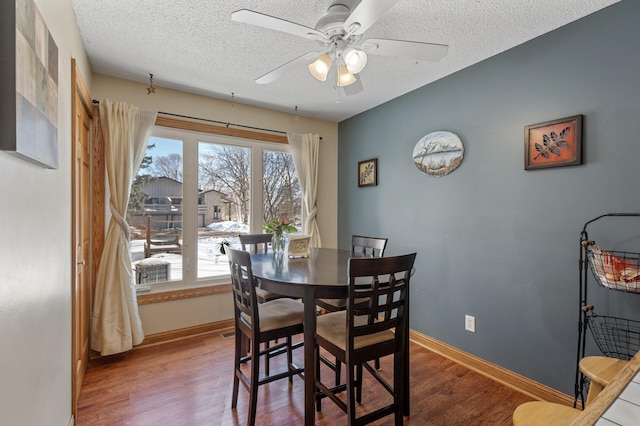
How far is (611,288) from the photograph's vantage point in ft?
5.31

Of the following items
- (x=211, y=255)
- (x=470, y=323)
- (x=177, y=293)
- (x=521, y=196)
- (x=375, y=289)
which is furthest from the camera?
(x=211, y=255)

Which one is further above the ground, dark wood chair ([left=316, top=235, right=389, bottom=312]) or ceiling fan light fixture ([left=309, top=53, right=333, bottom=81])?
ceiling fan light fixture ([left=309, top=53, right=333, bottom=81])

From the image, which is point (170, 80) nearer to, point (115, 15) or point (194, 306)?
Answer: point (115, 15)

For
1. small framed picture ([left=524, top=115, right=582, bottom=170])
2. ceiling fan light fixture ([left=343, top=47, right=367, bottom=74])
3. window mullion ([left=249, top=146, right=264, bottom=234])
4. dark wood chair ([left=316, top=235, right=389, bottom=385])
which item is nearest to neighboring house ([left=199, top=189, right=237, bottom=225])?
window mullion ([left=249, top=146, right=264, bottom=234])

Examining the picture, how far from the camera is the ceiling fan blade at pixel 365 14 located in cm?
132

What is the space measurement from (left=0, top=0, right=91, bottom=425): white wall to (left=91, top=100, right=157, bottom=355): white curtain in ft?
2.88

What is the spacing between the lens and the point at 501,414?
6.55 feet

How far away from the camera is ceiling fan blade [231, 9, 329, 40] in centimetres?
143

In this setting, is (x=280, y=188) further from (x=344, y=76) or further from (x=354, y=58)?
(x=354, y=58)

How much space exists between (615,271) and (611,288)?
100 millimetres

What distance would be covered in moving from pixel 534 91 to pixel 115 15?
2.89 meters

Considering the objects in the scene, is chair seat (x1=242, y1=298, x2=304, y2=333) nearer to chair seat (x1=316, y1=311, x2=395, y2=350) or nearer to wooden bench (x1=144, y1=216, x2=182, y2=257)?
chair seat (x1=316, y1=311, x2=395, y2=350)

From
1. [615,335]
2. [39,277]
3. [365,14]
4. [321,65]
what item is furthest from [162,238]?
[615,335]

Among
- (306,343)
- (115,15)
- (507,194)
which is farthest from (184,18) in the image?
(507,194)
